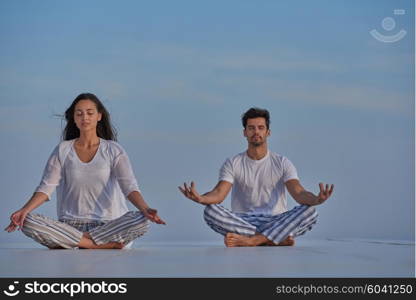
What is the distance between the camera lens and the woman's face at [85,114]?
4953 millimetres

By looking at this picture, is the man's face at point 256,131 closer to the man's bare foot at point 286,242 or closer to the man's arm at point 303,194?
the man's arm at point 303,194

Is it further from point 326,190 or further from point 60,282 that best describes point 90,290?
point 326,190

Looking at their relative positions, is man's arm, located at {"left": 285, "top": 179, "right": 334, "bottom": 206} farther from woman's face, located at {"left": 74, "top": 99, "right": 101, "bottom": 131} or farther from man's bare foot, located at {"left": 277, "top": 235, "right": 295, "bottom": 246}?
woman's face, located at {"left": 74, "top": 99, "right": 101, "bottom": 131}

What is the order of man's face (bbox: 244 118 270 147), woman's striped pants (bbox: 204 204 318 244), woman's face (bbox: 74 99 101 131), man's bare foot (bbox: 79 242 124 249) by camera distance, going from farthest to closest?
man's face (bbox: 244 118 270 147) < woman's striped pants (bbox: 204 204 318 244) < woman's face (bbox: 74 99 101 131) < man's bare foot (bbox: 79 242 124 249)

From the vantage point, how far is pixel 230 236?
5035 mm

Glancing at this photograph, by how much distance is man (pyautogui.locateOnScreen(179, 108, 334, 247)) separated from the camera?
511cm

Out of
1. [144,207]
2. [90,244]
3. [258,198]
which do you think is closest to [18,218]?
[90,244]

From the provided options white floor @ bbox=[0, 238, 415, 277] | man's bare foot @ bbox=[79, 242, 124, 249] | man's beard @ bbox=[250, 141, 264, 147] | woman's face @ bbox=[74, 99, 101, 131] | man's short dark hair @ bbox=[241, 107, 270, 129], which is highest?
man's short dark hair @ bbox=[241, 107, 270, 129]

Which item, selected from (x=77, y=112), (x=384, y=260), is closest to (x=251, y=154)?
(x=77, y=112)

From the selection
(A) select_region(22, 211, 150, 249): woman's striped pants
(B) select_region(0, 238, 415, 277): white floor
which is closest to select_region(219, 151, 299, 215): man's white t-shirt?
(B) select_region(0, 238, 415, 277): white floor

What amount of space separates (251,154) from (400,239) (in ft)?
6.63

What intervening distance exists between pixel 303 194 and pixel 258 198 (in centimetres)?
32

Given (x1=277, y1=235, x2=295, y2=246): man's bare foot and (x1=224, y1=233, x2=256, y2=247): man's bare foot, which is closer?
(x1=224, y1=233, x2=256, y2=247): man's bare foot

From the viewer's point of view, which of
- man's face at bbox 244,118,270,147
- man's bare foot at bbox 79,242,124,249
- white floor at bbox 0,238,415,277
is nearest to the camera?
white floor at bbox 0,238,415,277
